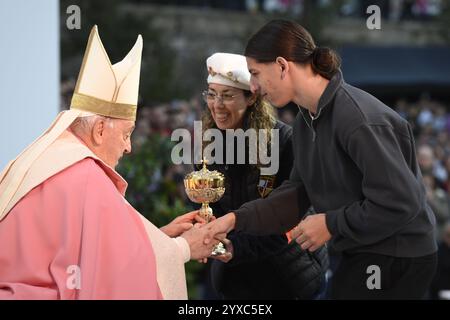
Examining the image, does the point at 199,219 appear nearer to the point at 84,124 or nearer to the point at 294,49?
the point at 84,124

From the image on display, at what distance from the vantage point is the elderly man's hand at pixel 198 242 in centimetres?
363

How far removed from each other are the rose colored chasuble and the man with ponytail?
601 millimetres

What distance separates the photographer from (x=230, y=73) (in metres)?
4.16

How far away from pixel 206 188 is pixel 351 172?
79 cm

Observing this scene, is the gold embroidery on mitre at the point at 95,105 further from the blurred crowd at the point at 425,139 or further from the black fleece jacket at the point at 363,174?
the blurred crowd at the point at 425,139

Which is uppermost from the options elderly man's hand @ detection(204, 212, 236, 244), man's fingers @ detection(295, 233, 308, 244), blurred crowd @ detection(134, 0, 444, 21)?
blurred crowd @ detection(134, 0, 444, 21)

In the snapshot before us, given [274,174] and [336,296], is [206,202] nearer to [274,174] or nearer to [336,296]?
[274,174]

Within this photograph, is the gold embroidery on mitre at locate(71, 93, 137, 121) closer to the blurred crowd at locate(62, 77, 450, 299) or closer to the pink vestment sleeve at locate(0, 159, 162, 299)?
the pink vestment sleeve at locate(0, 159, 162, 299)

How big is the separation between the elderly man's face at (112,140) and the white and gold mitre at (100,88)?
30 mm

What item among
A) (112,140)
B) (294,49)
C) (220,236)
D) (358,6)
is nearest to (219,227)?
(220,236)

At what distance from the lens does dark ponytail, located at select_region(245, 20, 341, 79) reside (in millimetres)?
3432

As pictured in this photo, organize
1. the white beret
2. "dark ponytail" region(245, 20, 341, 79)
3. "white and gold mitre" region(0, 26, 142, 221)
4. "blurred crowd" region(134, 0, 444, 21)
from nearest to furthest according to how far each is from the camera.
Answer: "white and gold mitre" region(0, 26, 142, 221) → "dark ponytail" region(245, 20, 341, 79) → the white beret → "blurred crowd" region(134, 0, 444, 21)

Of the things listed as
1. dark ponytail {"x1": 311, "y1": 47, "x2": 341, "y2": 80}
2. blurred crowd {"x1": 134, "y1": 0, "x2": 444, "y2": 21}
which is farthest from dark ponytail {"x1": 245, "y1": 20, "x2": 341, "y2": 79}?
blurred crowd {"x1": 134, "y1": 0, "x2": 444, "y2": 21}

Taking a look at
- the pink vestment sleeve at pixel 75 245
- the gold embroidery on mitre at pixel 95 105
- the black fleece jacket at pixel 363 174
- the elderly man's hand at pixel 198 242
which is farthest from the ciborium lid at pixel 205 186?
the pink vestment sleeve at pixel 75 245
